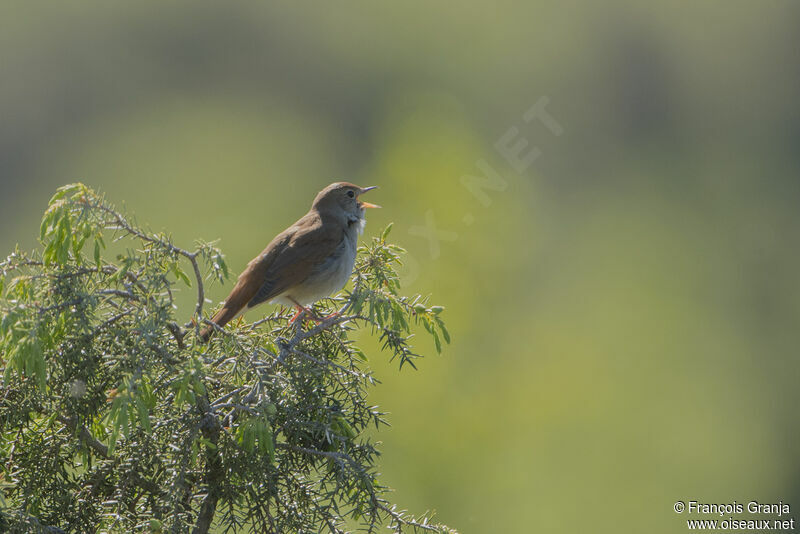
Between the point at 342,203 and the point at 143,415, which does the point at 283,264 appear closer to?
the point at 342,203

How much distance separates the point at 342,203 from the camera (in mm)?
6906

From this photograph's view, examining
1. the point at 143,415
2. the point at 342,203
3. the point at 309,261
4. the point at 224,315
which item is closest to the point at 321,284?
the point at 309,261

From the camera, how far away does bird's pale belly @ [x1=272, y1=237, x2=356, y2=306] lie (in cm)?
599

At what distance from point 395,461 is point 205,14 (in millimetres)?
37442

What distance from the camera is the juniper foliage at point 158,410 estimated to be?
2.96 metres

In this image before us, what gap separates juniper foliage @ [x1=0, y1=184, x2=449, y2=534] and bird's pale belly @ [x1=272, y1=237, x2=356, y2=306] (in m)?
2.26

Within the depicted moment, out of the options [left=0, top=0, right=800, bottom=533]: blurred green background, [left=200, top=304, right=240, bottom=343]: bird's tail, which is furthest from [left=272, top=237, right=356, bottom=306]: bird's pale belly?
[left=0, top=0, right=800, bottom=533]: blurred green background

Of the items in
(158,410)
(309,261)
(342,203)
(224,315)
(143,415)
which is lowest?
(143,415)

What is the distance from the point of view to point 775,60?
45.2 m

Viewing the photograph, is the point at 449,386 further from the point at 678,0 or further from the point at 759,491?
the point at 678,0

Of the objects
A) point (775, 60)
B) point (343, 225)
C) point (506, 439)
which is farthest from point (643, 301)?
point (343, 225)

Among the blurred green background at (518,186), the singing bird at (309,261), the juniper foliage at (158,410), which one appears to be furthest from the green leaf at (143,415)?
the blurred green background at (518,186)

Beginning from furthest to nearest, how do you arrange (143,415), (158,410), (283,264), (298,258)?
(298,258) < (283,264) < (158,410) < (143,415)

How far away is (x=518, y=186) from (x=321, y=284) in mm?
27231
